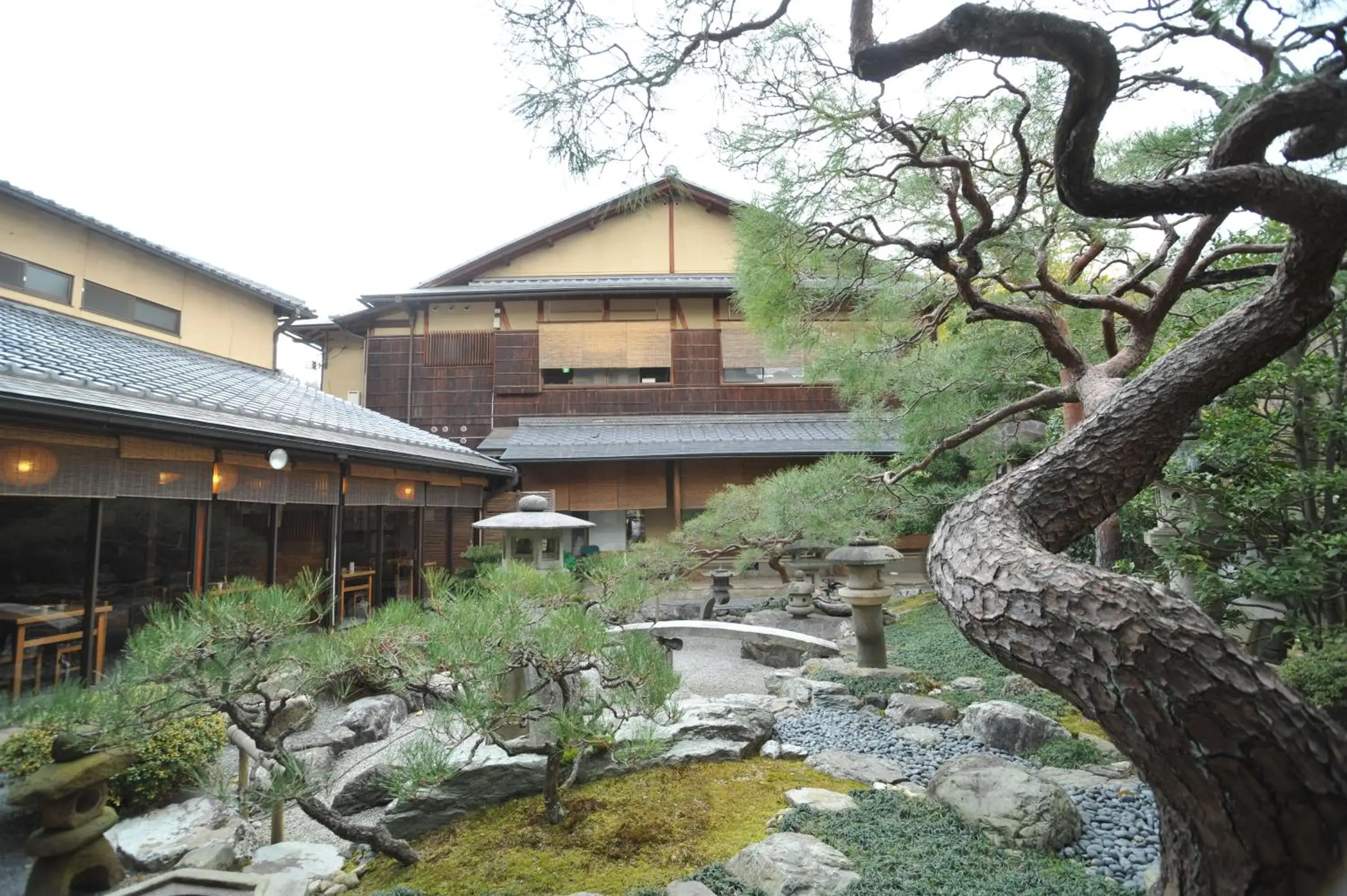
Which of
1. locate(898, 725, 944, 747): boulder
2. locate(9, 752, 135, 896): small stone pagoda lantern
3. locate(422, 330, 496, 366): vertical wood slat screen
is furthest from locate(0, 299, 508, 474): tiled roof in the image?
locate(898, 725, 944, 747): boulder

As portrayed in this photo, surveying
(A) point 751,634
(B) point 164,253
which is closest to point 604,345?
(B) point 164,253

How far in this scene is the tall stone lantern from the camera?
6184mm

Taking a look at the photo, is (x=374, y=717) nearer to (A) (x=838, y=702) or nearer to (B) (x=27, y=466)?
(B) (x=27, y=466)

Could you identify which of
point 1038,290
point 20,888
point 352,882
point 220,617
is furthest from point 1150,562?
point 20,888

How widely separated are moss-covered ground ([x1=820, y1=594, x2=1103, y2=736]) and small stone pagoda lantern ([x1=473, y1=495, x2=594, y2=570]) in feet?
8.99

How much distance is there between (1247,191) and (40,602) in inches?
285

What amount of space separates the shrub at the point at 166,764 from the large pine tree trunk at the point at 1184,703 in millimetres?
3811

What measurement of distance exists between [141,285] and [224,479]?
17.9 feet

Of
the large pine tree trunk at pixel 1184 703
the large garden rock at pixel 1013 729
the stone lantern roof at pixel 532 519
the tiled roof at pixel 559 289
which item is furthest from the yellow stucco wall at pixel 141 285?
the large garden rock at pixel 1013 729

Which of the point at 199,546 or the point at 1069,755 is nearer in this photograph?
the point at 1069,755

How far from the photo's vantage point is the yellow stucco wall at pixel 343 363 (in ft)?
47.1

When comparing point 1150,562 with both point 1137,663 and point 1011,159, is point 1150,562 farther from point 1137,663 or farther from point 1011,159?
point 1137,663

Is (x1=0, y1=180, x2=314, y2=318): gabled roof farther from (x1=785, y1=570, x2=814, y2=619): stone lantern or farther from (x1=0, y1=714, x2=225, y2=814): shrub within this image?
(x1=785, y1=570, x2=814, y2=619): stone lantern

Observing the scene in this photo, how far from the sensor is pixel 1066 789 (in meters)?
3.34
